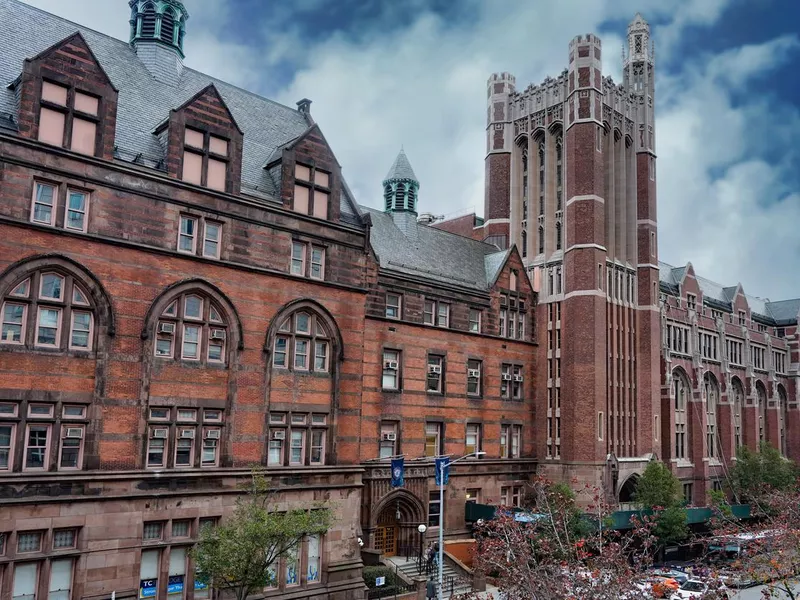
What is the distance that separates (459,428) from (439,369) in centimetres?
377

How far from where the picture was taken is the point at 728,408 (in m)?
65.6

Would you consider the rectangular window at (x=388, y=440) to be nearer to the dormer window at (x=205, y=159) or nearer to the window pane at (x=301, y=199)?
the window pane at (x=301, y=199)

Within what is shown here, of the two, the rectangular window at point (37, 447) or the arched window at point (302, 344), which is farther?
the arched window at point (302, 344)

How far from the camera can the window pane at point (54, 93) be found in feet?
86.9

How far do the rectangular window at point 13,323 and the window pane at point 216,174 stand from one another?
8945mm

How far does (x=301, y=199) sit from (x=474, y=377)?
17.6m

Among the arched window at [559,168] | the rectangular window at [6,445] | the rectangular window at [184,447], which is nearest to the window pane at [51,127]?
the rectangular window at [6,445]

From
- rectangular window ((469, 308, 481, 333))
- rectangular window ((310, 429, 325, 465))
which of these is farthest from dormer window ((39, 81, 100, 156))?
rectangular window ((469, 308, 481, 333))

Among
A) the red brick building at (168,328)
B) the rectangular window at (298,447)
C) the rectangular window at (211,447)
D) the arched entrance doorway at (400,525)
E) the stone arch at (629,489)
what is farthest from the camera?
the stone arch at (629,489)

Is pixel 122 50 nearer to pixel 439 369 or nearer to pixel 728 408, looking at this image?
pixel 439 369

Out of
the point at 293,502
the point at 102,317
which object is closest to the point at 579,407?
the point at 293,502

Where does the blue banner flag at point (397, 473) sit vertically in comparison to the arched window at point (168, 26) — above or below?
below

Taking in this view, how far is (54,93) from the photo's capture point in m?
26.8

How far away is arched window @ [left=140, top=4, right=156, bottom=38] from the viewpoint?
35.5 m
